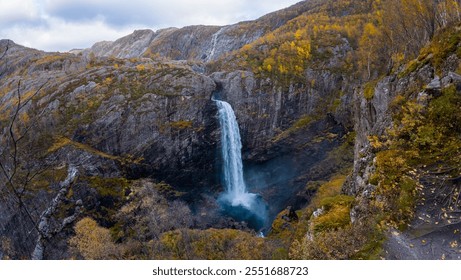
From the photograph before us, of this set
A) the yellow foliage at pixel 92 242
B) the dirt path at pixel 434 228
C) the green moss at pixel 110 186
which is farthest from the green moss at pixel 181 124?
the dirt path at pixel 434 228

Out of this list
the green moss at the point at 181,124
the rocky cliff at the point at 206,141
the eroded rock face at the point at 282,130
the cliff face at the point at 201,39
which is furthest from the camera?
the cliff face at the point at 201,39

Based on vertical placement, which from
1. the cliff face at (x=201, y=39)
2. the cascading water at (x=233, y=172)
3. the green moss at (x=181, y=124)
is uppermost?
the cliff face at (x=201, y=39)

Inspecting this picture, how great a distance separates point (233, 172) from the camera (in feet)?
148

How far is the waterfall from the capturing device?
145 ft

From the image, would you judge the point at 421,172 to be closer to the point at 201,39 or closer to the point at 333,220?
the point at 333,220

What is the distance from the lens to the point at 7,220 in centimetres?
3406

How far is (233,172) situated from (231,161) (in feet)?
5.31

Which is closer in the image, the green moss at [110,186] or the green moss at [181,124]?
the green moss at [110,186]

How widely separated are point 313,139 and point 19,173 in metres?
38.6

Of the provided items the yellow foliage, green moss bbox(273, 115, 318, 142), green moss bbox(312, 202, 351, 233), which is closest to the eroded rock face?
green moss bbox(273, 115, 318, 142)

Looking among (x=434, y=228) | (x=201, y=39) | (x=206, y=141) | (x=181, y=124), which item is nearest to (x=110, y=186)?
(x=181, y=124)

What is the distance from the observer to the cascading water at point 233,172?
1683 inches

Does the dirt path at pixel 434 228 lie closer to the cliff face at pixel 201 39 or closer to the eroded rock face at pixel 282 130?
the eroded rock face at pixel 282 130

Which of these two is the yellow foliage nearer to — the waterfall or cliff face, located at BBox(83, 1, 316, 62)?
the waterfall
